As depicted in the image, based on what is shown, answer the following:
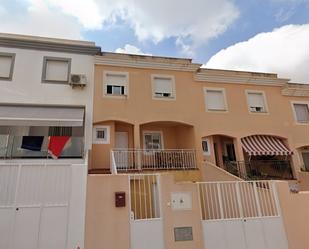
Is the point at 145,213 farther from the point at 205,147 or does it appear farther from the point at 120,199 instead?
the point at 205,147

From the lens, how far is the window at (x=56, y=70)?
16.0m

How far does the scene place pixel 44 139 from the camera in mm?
14227

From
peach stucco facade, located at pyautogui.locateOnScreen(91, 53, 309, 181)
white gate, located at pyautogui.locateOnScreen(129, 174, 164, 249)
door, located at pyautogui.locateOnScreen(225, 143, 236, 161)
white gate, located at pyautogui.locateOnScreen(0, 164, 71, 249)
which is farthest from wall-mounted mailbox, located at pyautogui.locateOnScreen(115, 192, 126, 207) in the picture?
door, located at pyautogui.locateOnScreen(225, 143, 236, 161)

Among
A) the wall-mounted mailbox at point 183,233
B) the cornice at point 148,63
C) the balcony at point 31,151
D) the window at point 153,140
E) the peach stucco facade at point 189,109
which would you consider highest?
the cornice at point 148,63

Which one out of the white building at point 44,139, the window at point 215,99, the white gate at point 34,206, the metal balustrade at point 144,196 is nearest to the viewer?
the white gate at point 34,206

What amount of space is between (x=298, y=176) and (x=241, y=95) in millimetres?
8084

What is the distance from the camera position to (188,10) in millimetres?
13461

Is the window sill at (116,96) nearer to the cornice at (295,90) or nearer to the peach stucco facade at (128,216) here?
the peach stucco facade at (128,216)

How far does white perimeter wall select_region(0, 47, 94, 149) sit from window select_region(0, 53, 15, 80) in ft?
0.84

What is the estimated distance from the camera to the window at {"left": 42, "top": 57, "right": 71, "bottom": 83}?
1598cm

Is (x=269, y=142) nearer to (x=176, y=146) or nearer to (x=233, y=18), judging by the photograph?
(x=176, y=146)

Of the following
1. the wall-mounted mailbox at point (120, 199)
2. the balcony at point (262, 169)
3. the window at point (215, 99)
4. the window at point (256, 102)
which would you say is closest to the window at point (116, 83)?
the window at point (215, 99)

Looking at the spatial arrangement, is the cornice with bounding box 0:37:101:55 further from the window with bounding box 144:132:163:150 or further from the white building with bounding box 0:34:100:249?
the window with bounding box 144:132:163:150

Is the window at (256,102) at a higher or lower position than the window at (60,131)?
higher
